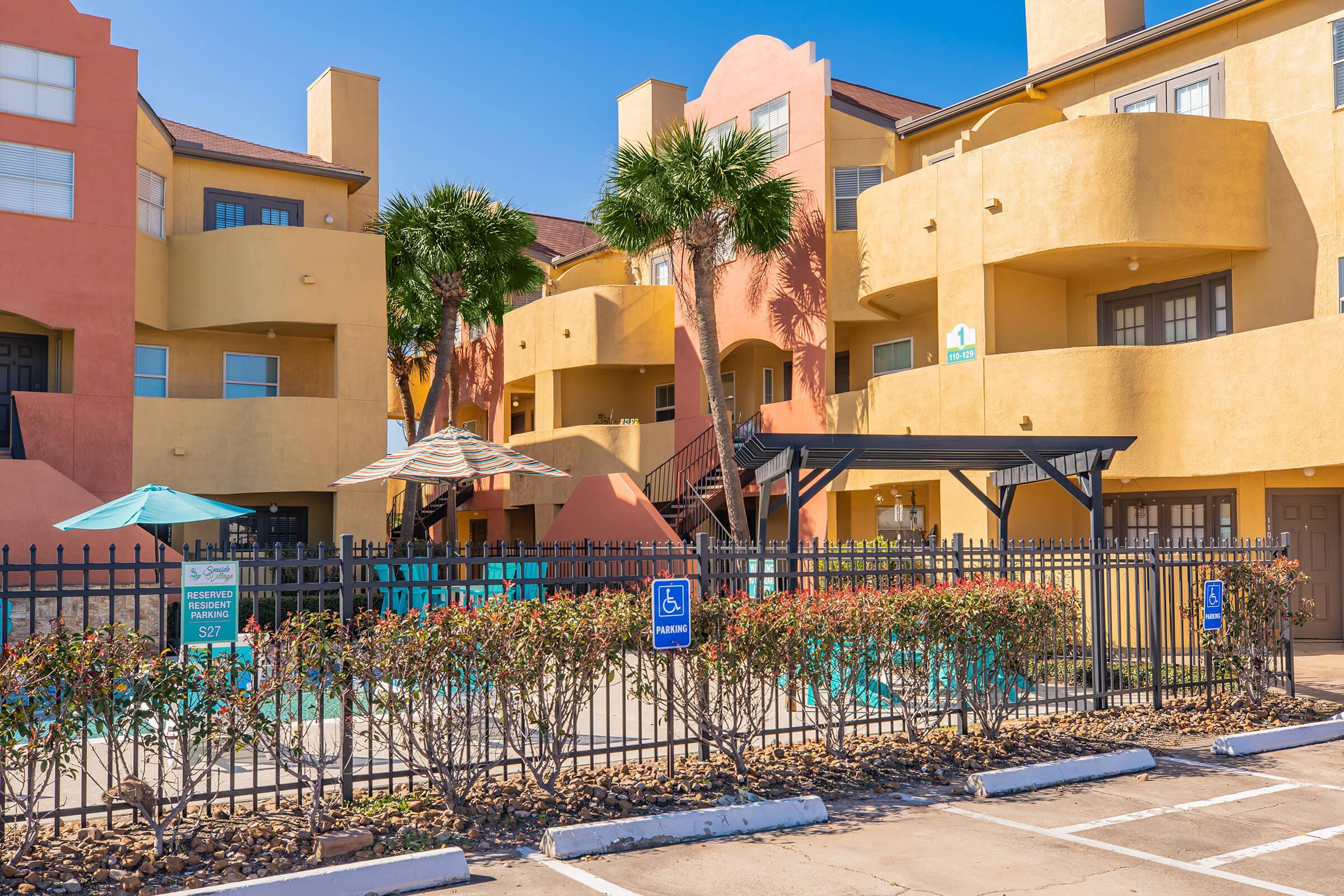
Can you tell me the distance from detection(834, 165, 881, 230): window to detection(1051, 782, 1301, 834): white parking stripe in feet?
53.8

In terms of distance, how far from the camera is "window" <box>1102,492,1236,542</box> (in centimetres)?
1962

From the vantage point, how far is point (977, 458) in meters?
14.9

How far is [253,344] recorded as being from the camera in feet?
78.7

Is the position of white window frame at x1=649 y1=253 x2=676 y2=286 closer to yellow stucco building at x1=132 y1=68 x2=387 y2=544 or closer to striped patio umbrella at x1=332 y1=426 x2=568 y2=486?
yellow stucco building at x1=132 y1=68 x2=387 y2=544

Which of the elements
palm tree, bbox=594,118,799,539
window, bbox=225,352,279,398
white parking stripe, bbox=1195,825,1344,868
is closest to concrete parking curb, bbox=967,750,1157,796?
white parking stripe, bbox=1195,825,1344,868

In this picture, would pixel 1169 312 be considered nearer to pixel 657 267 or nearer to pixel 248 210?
pixel 657 267

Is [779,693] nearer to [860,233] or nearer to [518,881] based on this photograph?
[518,881]

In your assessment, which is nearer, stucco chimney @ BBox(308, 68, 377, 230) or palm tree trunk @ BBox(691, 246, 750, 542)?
palm tree trunk @ BBox(691, 246, 750, 542)

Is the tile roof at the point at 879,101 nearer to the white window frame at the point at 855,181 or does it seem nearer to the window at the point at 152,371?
the white window frame at the point at 855,181

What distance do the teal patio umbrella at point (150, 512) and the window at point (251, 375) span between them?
9.15 metres

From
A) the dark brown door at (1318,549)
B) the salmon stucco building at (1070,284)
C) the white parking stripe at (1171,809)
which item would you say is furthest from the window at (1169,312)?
the white parking stripe at (1171,809)

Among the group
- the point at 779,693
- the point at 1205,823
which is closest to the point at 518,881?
the point at 779,693

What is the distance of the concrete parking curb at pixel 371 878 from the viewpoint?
6270mm

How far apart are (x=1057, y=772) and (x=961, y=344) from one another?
41.4 feet
